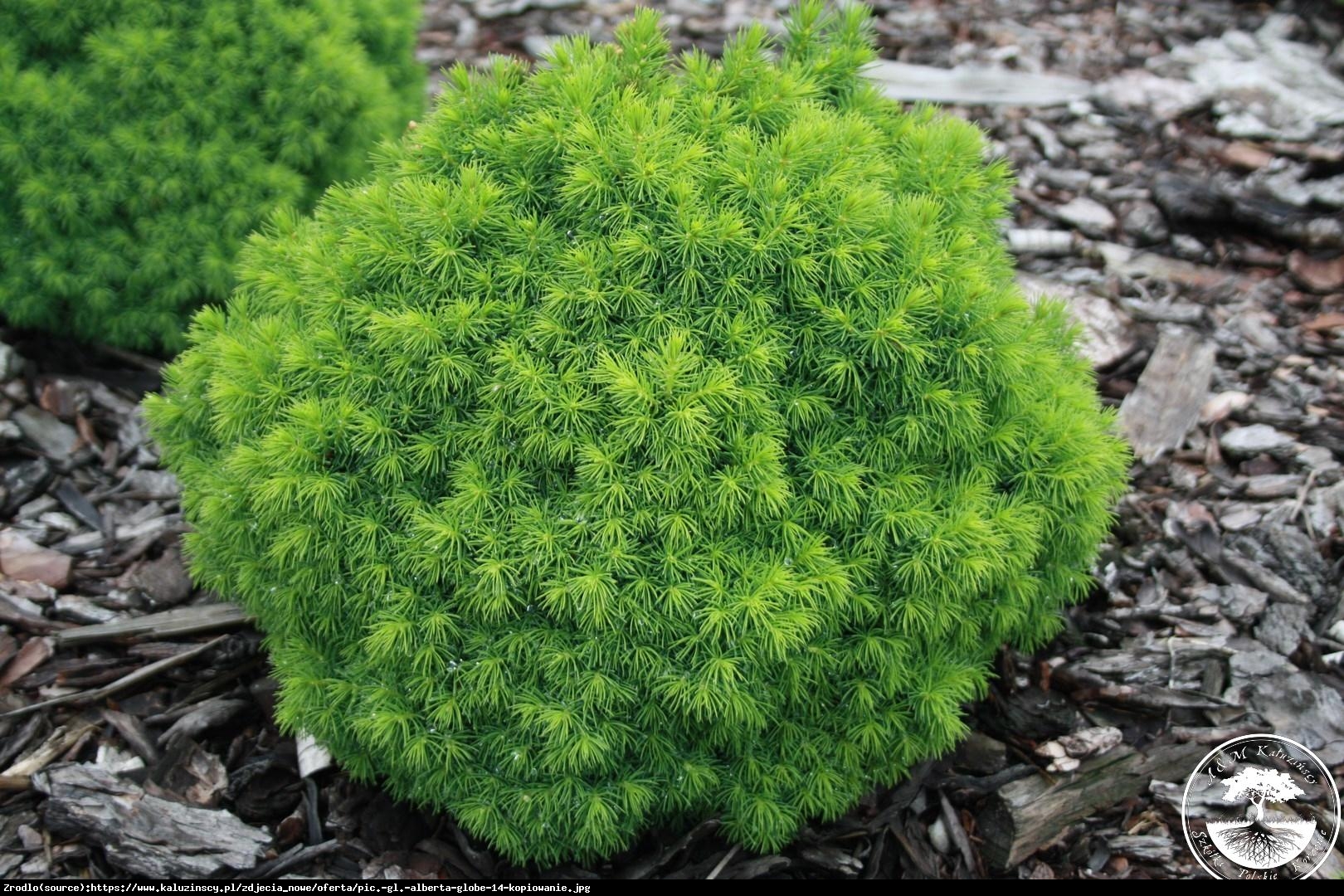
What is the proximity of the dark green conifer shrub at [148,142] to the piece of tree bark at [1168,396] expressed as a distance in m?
3.24

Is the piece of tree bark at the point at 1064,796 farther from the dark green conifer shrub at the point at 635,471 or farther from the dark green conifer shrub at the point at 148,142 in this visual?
the dark green conifer shrub at the point at 148,142

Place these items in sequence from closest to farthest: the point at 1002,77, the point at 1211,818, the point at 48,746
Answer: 1. the point at 1211,818
2. the point at 48,746
3. the point at 1002,77

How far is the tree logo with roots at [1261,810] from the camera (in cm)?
289

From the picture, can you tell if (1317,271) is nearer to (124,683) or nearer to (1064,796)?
(1064,796)

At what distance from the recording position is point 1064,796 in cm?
303

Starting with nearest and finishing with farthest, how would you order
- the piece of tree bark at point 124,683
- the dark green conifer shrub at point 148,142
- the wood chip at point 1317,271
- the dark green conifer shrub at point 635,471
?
1. the dark green conifer shrub at point 635,471
2. the piece of tree bark at point 124,683
3. the dark green conifer shrub at point 148,142
4. the wood chip at point 1317,271

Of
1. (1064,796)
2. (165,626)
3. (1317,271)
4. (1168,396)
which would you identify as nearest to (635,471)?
(1064,796)

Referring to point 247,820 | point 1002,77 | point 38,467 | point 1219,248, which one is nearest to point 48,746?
point 247,820

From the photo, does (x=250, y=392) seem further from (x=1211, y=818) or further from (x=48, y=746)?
(x=1211, y=818)

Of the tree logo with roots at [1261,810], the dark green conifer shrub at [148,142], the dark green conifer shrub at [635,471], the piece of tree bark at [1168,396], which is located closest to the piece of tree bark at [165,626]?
the dark green conifer shrub at [635,471]

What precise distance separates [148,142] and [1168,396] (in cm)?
392

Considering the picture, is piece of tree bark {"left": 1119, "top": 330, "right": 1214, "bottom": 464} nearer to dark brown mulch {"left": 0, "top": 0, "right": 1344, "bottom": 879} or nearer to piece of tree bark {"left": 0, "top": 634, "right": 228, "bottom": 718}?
→ dark brown mulch {"left": 0, "top": 0, "right": 1344, "bottom": 879}

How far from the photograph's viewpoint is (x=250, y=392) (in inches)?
111

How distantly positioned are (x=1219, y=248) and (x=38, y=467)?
4.88 metres
